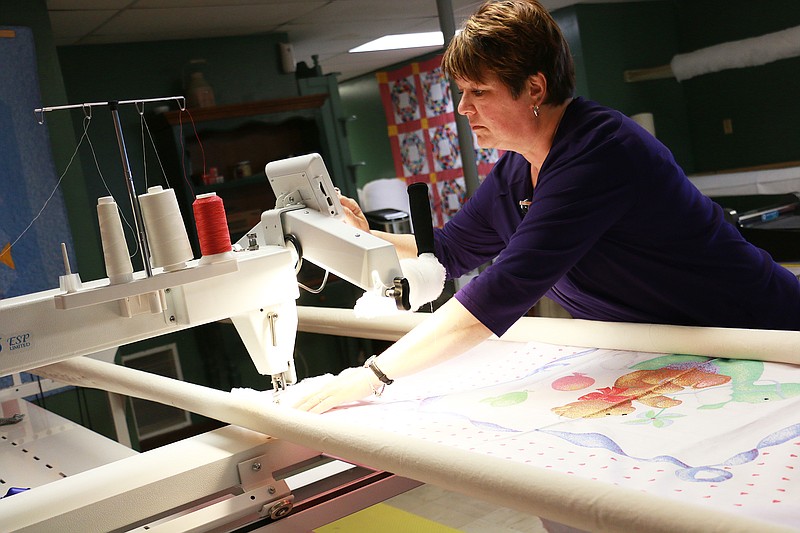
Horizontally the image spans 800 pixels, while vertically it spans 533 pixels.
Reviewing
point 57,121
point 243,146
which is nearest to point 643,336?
point 57,121

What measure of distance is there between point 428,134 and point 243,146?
2.10 m

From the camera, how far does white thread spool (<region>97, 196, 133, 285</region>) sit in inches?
53.2

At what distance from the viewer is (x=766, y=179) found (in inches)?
217

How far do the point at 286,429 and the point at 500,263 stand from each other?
0.47 m

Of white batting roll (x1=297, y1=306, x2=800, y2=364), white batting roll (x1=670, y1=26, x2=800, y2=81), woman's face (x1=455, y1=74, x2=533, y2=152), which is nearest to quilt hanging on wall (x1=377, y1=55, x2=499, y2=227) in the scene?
white batting roll (x1=670, y1=26, x2=800, y2=81)

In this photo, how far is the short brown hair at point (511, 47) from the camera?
1537 millimetres

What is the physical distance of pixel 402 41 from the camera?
632 centimetres

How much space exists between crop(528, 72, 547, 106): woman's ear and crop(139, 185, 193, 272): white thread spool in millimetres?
705

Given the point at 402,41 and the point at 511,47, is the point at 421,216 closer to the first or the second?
the point at 511,47

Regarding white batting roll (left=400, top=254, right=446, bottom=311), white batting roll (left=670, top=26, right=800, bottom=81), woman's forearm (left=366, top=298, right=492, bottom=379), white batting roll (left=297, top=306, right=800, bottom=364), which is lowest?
white batting roll (left=297, top=306, right=800, bottom=364)

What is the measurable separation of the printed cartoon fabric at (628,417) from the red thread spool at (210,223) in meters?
0.38

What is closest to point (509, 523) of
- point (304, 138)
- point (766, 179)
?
point (304, 138)

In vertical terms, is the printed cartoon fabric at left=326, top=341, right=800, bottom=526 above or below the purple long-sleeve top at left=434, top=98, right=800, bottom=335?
below

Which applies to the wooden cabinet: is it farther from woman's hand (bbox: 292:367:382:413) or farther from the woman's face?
woman's hand (bbox: 292:367:382:413)
